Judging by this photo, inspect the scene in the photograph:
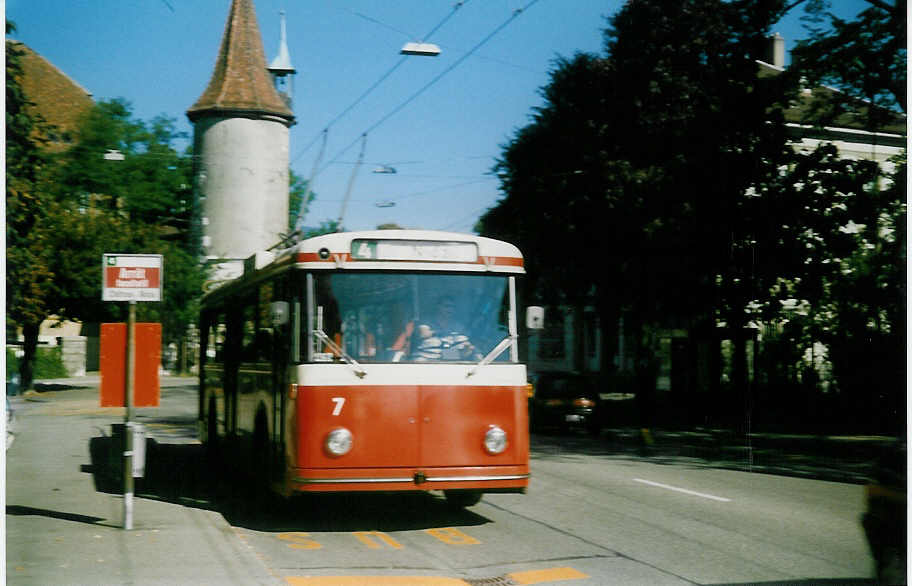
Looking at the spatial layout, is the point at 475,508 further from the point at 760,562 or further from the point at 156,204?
the point at 156,204

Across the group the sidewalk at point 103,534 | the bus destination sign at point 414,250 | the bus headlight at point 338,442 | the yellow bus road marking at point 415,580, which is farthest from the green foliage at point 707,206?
the yellow bus road marking at point 415,580

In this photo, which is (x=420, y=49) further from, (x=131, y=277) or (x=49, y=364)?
(x=49, y=364)

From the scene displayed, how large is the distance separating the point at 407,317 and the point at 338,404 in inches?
40.7

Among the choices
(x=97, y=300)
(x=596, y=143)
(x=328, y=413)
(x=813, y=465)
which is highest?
(x=596, y=143)

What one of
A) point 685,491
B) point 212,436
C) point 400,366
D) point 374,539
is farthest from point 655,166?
point 374,539

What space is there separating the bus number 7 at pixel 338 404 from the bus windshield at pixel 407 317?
37 cm

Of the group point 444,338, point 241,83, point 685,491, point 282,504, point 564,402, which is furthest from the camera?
point 241,83

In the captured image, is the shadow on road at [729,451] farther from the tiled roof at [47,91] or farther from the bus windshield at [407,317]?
the tiled roof at [47,91]

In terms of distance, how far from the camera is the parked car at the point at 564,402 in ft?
82.1

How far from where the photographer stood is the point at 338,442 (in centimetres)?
966

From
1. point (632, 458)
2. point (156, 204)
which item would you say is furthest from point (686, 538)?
point (156, 204)

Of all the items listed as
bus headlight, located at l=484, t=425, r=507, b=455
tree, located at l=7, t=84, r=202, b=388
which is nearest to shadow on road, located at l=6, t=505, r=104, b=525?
bus headlight, located at l=484, t=425, r=507, b=455

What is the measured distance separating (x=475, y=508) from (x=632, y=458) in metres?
7.76

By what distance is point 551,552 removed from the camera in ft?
29.6
